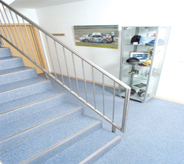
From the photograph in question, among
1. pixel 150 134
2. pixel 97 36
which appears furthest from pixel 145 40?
pixel 150 134

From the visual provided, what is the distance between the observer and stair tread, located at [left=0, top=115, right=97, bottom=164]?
4.22ft

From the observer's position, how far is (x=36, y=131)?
1.53m

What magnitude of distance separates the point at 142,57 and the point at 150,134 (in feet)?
5.18

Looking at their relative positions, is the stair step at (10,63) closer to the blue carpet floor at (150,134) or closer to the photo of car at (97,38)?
the blue carpet floor at (150,134)

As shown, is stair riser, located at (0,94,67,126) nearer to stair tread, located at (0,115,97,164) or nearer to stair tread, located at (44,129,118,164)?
stair tread, located at (0,115,97,164)

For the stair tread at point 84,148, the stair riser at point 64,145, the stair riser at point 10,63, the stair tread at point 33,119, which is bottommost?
the stair tread at point 84,148

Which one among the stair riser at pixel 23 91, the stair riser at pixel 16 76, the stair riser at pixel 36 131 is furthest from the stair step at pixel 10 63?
the stair riser at pixel 36 131

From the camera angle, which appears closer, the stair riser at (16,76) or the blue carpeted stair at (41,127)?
the blue carpeted stair at (41,127)

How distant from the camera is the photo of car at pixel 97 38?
3241 millimetres

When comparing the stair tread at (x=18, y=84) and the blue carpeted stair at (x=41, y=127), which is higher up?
the stair tread at (x=18, y=84)

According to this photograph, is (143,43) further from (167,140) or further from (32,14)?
(32,14)

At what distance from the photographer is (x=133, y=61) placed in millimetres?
2738

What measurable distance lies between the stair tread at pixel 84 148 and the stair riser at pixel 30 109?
0.66 metres

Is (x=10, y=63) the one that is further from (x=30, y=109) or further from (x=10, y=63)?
(x=30, y=109)
